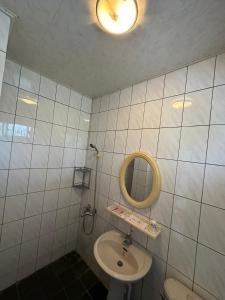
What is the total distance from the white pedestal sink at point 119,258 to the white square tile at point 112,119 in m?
1.18

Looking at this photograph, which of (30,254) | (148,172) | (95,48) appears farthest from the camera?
(30,254)

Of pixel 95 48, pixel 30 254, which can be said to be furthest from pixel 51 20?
pixel 30 254

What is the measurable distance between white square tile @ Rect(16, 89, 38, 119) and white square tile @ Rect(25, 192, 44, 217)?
34.6 inches

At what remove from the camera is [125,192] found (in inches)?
56.3

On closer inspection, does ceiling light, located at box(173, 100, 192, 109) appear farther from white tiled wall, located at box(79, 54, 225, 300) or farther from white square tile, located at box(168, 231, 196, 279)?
white square tile, located at box(168, 231, 196, 279)

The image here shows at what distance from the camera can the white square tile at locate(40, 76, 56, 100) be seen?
5.08 ft

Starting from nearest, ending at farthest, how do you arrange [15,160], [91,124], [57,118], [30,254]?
[15,160]
[30,254]
[57,118]
[91,124]

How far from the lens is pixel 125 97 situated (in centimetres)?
158

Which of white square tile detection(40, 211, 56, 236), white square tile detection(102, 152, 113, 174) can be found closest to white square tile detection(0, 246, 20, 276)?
white square tile detection(40, 211, 56, 236)

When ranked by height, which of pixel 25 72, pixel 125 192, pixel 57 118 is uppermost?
pixel 25 72

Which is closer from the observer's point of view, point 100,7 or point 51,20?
point 100,7

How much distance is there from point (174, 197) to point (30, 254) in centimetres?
172

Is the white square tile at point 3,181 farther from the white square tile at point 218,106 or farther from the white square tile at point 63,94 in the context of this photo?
the white square tile at point 218,106

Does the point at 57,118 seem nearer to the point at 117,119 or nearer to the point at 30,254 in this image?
the point at 117,119
